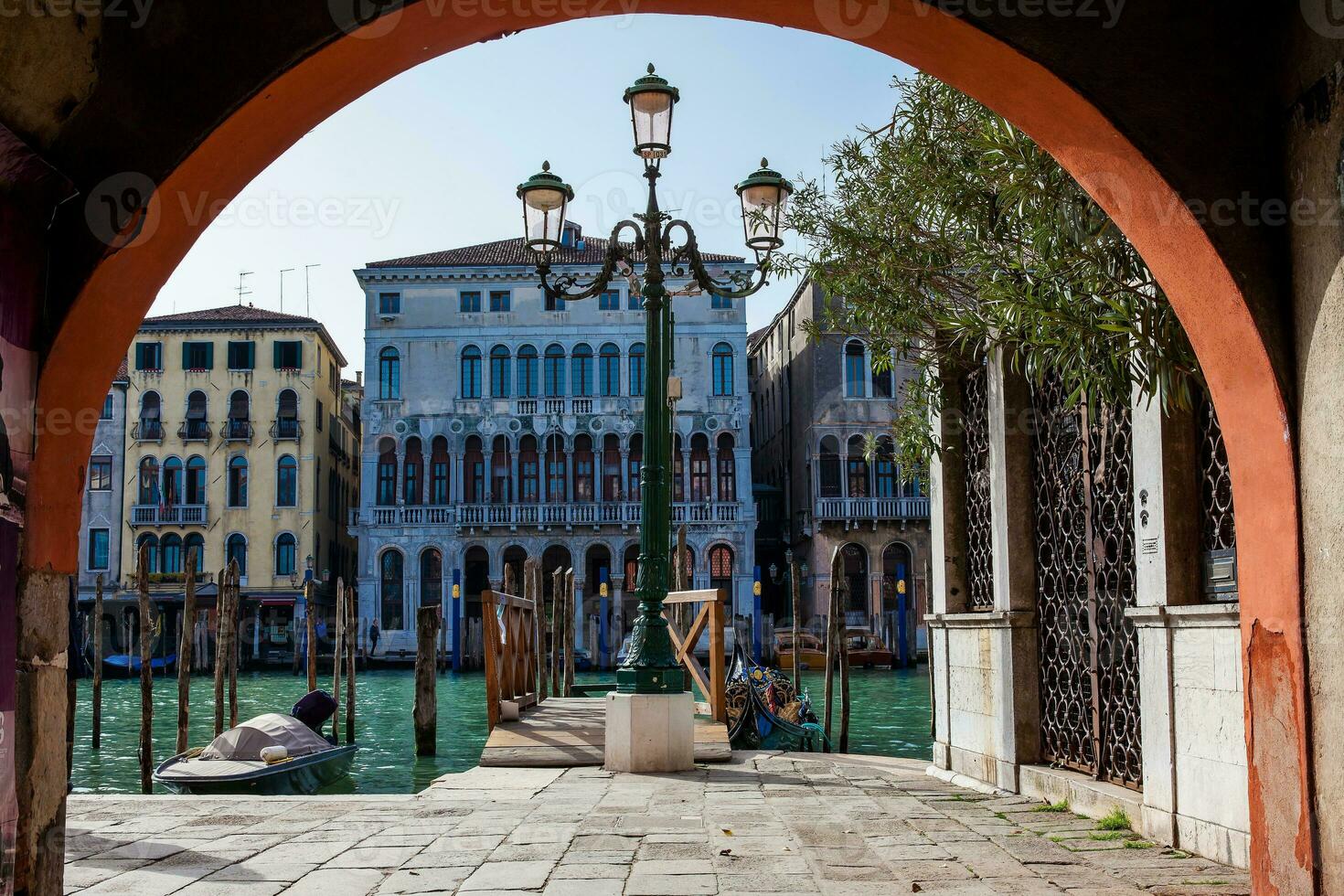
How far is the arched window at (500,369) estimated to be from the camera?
38938 millimetres

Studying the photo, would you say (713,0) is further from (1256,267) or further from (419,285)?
(419,285)

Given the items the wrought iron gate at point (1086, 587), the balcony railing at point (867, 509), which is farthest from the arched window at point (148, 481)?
the wrought iron gate at point (1086, 587)

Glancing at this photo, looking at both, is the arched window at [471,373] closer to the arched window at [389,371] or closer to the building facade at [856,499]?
the arched window at [389,371]

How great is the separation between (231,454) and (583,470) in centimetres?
1114

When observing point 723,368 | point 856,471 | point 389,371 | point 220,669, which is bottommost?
point 220,669

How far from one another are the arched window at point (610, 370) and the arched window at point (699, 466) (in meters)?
2.84

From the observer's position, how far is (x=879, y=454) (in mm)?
36500

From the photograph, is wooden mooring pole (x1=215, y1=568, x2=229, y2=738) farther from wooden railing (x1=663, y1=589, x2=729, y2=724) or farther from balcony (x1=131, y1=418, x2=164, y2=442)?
balcony (x1=131, y1=418, x2=164, y2=442)

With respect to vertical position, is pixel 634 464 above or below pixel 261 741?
above

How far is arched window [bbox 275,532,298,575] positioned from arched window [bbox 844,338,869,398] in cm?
1750

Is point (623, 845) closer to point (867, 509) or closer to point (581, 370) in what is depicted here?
point (867, 509)

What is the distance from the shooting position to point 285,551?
4003 centimetres

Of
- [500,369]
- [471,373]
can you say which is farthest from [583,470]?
[471,373]

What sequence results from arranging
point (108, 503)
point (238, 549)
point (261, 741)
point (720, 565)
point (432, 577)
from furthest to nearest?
1. point (108, 503)
2. point (238, 549)
3. point (432, 577)
4. point (720, 565)
5. point (261, 741)
